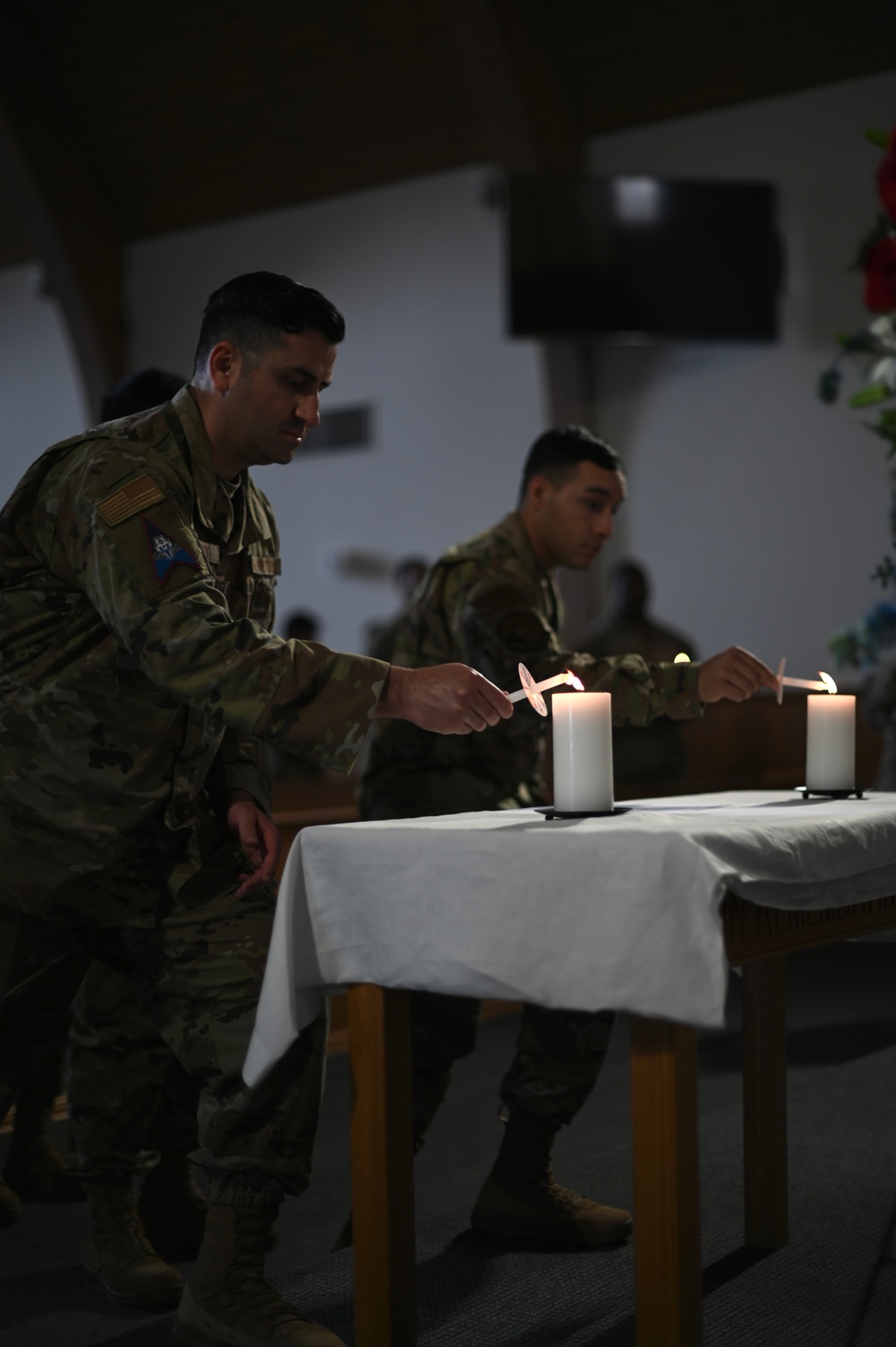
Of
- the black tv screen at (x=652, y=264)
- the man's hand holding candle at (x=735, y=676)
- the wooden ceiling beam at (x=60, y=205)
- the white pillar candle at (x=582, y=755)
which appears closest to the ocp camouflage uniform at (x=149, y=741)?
the white pillar candle at (x=582, y=755)

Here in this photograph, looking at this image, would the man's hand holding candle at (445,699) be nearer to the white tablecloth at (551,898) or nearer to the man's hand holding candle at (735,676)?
the white tablecloth at (551,898)

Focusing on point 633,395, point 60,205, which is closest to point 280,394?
point 633,395

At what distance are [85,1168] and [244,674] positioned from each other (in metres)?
0.94

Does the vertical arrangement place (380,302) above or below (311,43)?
below

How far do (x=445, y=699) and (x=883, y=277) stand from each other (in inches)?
37.2

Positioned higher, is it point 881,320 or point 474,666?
point 881,320

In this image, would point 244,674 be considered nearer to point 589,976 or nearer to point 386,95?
point 589,976

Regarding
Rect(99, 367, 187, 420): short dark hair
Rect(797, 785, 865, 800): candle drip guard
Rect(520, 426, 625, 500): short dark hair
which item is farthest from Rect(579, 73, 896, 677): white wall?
Rect(797, 785, 865, 800): candle drip guard

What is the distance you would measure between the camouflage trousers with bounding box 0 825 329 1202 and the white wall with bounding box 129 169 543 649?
600 centimetres

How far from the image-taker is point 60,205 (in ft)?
26.8

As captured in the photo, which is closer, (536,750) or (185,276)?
(536,750)

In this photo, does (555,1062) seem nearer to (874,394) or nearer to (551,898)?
(551,898)

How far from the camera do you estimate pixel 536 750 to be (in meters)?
2.51

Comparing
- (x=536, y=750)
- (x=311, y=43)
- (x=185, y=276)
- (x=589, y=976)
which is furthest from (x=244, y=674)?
(x=185, y=276)
